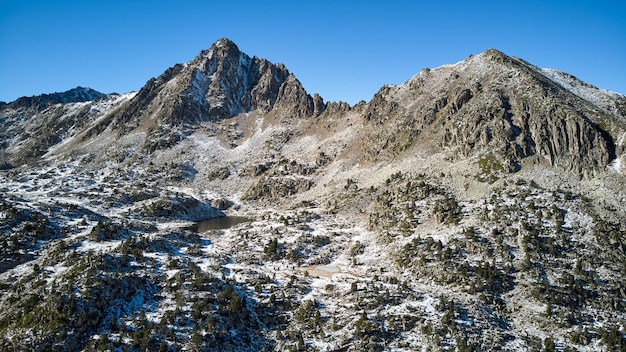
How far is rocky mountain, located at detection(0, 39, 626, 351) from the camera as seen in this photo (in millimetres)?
37344

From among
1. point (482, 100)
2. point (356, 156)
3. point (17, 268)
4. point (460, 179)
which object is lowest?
point (17, 268)

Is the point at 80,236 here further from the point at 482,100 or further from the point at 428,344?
the point at 482,100

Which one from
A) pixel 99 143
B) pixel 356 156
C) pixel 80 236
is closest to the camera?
pixel 80 236

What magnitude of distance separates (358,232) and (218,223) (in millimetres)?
34197

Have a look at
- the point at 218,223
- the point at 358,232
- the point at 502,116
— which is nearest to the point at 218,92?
the point at 218,223

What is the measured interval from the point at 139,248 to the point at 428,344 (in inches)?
1513

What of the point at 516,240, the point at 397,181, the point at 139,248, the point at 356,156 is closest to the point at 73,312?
the point at 139,248

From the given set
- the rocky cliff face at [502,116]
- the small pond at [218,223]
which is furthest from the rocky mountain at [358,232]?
the small pond at [218,223]

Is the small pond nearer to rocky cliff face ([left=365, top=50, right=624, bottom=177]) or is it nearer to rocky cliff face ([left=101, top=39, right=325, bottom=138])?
rocky cliff face ([left=365, top=50, right=624, bottom=177])

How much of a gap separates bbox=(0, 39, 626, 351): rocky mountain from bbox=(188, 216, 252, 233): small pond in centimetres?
110

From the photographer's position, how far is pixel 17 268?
46.7 metres

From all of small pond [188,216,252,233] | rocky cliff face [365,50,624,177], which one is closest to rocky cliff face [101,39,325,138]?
rocky cliff face [365,50,624,177]

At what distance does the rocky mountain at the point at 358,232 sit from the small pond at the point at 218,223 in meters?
1.10

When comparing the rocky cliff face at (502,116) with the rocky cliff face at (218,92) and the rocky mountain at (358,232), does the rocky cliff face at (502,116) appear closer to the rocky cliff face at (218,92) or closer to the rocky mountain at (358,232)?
the rocky mountain at (358,232)
